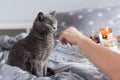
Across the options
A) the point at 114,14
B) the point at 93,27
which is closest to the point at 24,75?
the point at 93,27

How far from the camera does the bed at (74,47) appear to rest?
1.13 m

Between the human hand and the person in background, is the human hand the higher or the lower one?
the higher one

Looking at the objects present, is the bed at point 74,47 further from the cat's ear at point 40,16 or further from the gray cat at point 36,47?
the cat's ear at point 40,16

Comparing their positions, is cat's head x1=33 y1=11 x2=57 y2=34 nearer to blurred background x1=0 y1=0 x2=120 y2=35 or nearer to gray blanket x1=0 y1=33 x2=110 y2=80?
gray blanket x1=0 y1=33 x2=110 y2=80

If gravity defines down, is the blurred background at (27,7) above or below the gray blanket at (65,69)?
above

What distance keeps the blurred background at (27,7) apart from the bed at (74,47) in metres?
0.06

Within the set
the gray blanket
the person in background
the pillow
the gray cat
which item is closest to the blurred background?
the pillow

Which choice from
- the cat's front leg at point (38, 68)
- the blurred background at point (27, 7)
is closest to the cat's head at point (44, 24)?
the cat's front leg at point (38, 68)

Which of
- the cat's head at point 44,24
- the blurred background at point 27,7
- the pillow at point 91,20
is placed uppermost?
the blurred background at point 27,7

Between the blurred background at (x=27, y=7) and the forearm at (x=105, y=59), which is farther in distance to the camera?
the blurred background at (x=27, y=7)

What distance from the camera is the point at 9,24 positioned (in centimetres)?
227

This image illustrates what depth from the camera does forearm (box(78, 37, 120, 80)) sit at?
3.18 feet

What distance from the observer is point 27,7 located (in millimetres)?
2291

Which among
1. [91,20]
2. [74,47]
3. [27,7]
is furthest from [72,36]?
[27,7]
